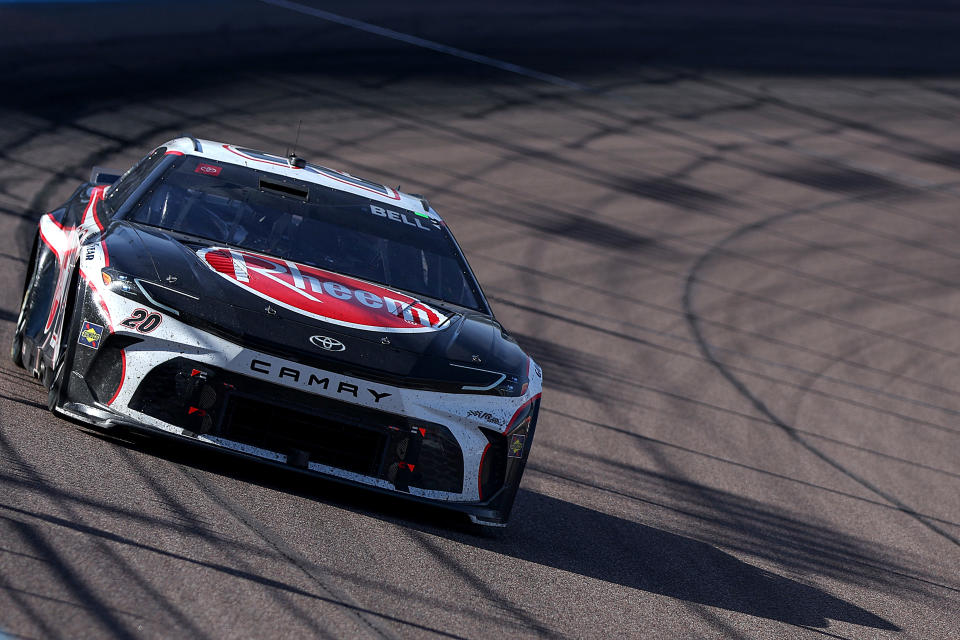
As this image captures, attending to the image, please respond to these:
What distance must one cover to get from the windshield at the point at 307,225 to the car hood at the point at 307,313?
20 cm

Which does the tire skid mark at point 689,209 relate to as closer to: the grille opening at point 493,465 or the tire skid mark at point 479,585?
the grille opening at point 493,465

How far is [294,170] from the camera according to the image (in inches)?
269

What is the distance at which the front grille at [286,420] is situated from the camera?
4957 millimetres

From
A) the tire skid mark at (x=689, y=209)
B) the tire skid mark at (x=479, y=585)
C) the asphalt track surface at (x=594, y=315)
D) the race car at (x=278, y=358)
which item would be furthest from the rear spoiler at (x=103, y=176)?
the tire skid mark at (x=689, y=209)

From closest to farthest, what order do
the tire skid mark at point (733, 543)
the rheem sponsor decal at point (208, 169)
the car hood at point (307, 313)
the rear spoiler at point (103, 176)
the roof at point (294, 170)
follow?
1. the car hood at point (307, 313)
2. the tire skid mark at point (733, 543)
3. the rheem sponsor decal at point (208, 169)
4. the roof at point (294, 170)
5. the rear spoiler at point (103, 176)

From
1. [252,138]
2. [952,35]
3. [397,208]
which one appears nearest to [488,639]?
[397,208]

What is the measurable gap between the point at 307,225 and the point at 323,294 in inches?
35.0

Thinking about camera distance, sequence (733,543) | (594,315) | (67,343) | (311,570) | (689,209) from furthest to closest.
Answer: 1. (689,209)
2. (594,315)
3. (733,543)
4. (67,343)
5. (311,570)

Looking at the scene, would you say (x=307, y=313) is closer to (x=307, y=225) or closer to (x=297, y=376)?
(x=297, y=376)

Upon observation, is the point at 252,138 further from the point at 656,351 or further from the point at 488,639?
the point at 488,639

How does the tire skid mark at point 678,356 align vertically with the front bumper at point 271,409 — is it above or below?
below

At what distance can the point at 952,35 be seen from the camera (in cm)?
3038

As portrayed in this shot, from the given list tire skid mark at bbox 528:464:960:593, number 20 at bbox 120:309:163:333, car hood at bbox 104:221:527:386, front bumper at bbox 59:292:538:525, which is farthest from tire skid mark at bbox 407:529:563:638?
tire skid mark at bbox 528:464:960:593

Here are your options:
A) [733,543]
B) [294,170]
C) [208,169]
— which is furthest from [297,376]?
[733,543]
